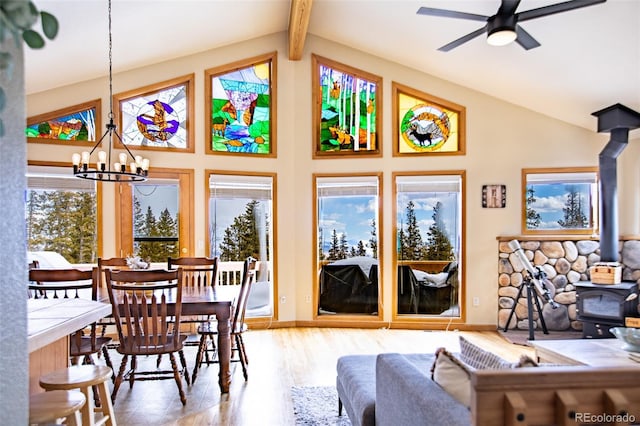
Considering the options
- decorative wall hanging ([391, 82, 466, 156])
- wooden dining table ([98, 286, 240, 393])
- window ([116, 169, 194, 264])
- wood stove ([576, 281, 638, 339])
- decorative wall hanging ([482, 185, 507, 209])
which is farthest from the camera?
decorative wall hanging ([391, 82, 466, 156])

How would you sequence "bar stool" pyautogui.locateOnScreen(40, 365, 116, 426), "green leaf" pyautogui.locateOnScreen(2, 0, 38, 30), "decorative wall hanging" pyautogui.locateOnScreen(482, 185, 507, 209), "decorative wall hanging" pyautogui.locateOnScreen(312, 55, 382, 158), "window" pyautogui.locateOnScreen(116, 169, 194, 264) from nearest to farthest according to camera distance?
"green leaf" pyautogui.locateOnScreen(2, 0, 38, 30), "bar stool" pyautogui.locateOnScreen(40, 365, 116, 426), "window" pyautogui.locateOnScreen(116, 169, 194, 264), "decorative wall hanging" pyautogui.locateOnScreen(482, 185, 507, 209), "decorative wall hanging" pyautogui.locateOnScreen(312, 55, 382, 158)

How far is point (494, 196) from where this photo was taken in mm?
5621

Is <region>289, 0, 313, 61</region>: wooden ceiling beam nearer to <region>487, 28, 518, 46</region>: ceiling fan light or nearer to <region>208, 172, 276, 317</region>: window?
<region>208, 172, 276, 317</region>: window

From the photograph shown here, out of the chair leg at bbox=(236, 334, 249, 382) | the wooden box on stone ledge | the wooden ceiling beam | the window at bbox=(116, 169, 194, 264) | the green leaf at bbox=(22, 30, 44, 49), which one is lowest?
the chair leg at bbox=(236, 334, 249, 382)

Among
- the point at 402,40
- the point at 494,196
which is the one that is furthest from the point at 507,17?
the point at 494,196

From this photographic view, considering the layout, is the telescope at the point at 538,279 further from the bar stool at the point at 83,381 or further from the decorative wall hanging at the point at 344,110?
the bar stool at the point at 83,381

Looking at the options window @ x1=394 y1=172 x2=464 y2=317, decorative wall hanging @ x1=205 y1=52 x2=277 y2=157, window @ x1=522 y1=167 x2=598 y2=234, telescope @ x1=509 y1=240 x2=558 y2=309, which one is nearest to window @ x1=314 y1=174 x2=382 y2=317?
window @ x1=394 y1=172 x2=464 y2=317

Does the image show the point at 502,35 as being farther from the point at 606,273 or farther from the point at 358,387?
→ the point at 606,273

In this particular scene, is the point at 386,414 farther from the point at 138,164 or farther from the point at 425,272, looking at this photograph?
the point at 425,272

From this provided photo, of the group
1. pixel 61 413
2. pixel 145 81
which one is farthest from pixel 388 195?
pixel 61 413

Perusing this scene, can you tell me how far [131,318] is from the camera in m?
3.26

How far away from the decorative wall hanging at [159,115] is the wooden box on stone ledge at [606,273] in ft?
16.4

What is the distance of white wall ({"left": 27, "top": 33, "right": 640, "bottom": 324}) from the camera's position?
18.0ft

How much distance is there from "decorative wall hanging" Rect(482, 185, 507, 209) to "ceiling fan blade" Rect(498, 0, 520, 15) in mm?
2973
